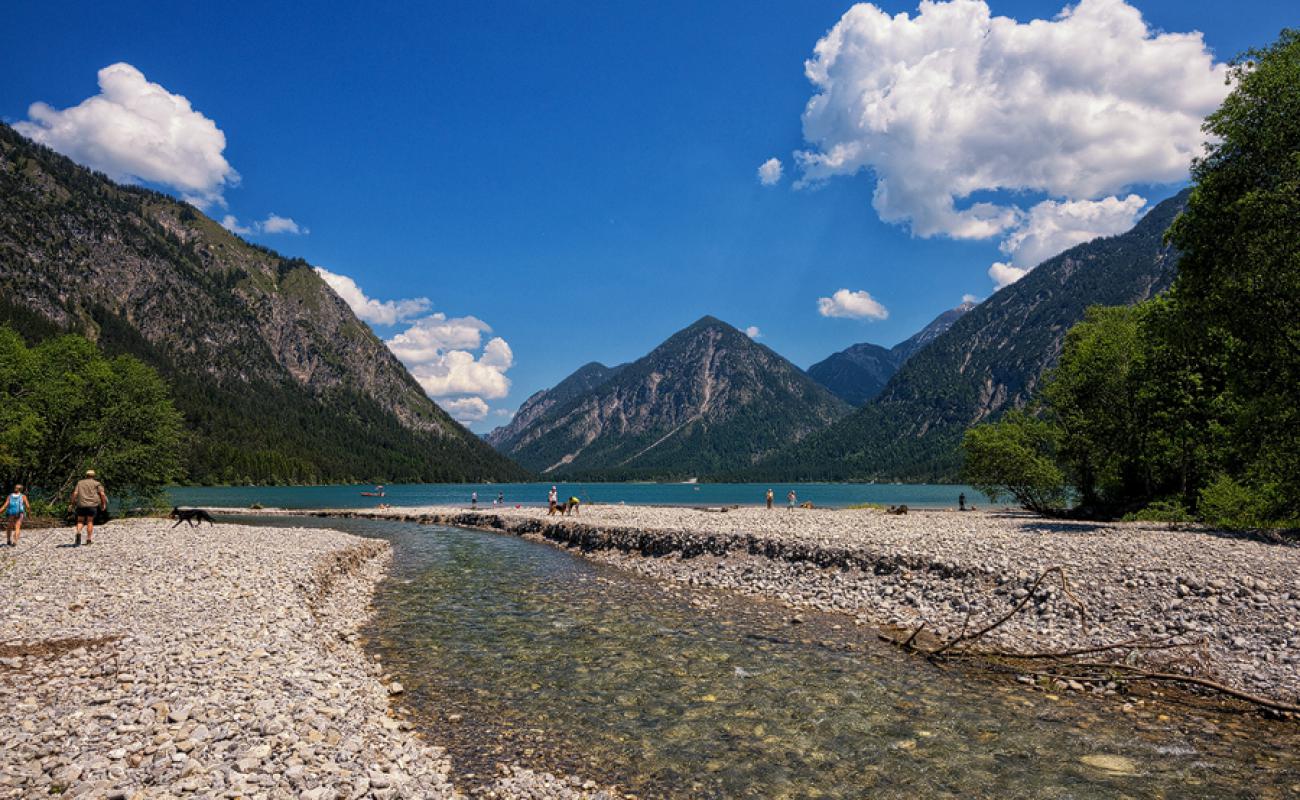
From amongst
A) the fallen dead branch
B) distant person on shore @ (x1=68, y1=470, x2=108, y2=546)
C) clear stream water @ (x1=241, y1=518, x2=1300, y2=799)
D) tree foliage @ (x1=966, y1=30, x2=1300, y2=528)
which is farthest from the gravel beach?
distant person on shore @ (x1=68, y1=470, x2=108, y2=546)

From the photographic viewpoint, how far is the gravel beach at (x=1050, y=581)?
44.8 feet

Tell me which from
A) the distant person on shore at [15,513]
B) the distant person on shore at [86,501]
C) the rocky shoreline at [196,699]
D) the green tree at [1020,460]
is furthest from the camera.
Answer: the green tree at [1020,460]

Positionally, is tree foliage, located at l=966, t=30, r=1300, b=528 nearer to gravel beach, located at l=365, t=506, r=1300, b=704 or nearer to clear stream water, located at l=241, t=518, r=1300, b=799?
gravel beach, located at l=365, t=506, r=1300, b=704

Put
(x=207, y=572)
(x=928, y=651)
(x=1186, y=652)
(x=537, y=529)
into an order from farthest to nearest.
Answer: (x=537, y=529), (x=207, y=572), (x=928, y=651), (x=1186, y=652)

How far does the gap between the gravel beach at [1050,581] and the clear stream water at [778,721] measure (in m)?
2.59

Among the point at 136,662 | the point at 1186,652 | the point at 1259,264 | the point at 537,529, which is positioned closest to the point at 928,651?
the point at 1186,652

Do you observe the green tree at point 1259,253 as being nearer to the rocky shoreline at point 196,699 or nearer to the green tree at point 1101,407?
the green tree at point 1101,407

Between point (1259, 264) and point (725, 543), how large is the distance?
950 inches

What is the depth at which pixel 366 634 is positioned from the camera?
17609mm

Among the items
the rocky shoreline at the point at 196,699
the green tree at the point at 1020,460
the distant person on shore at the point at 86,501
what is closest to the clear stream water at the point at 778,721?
the rocky shoreline at the point at 196,699

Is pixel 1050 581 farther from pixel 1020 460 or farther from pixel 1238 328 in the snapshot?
pixel 1020 460

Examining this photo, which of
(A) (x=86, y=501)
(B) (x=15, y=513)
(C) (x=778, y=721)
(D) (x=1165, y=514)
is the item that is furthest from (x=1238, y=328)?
(B) (x=15, y=513)

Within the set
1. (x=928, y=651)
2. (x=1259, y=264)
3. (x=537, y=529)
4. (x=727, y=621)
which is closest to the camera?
(x=928, y=651)

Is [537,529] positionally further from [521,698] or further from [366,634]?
[521,698]
